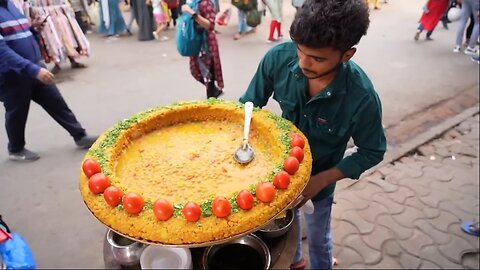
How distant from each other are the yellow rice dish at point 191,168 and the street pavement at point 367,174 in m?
0.26

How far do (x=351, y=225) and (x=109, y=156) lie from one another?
6.27 feet

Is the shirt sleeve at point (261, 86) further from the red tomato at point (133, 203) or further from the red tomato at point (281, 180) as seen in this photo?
the red tomato at point (133, 203)

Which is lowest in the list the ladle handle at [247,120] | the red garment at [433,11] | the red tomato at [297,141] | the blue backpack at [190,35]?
the red tomato at [297,141]

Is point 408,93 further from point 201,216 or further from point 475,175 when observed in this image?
point 201,216

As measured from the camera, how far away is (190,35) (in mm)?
1479

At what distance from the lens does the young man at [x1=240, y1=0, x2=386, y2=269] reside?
0.94 m

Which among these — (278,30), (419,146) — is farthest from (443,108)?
(278,30)

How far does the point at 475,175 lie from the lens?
2932 millimetres

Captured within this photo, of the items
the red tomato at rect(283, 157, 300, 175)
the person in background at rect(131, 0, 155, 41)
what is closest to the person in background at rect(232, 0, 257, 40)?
the person in background at rect(131, 0, 155, 41)

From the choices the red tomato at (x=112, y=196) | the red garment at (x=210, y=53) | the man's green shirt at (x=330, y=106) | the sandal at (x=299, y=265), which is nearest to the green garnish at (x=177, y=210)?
A: the red tomato at (x=112, y=196)

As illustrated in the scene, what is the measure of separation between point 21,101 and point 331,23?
82 centimetres

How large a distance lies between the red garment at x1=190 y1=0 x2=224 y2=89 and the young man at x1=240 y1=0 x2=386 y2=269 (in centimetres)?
33

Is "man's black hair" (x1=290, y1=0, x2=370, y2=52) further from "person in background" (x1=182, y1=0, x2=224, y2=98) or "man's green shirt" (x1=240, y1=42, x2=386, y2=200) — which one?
"person in background" (x1=182, y1=0, x2=224, y2=98)

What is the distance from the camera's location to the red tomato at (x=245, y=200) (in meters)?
0.87
